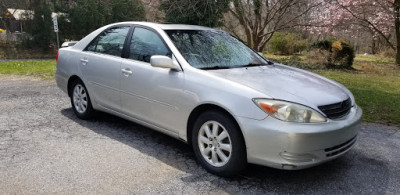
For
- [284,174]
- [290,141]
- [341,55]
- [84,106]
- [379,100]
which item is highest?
[341,55]

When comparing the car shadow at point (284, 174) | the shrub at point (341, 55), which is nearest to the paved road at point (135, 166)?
the car shadow at point (284, 174)

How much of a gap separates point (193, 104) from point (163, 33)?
3.64 feet

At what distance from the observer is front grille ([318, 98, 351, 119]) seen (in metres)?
3.20

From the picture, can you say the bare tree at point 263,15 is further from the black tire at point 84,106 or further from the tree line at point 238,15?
the black tire at point 84,106

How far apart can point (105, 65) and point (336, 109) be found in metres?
2.92

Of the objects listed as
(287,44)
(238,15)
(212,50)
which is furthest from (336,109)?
(287,44)

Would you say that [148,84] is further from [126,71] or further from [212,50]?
[212,50]

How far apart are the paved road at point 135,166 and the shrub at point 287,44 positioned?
55.8 feet

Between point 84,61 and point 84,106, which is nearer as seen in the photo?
point 84,61

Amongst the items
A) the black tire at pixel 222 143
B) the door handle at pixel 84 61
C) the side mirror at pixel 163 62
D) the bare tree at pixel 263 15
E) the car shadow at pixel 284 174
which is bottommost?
the car shadow at pixel 284 174

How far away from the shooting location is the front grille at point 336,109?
10.5 feet

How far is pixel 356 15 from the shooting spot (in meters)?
16.7

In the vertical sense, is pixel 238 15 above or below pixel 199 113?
above

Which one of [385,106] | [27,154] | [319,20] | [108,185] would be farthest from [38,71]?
[319,20]
